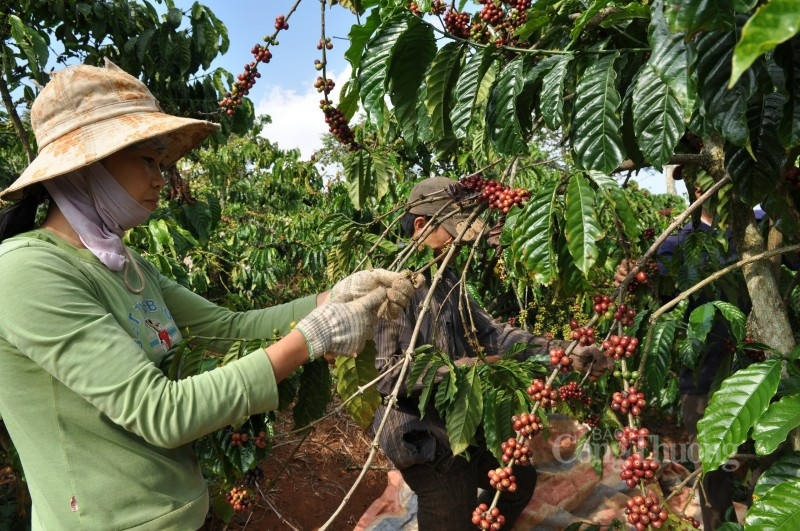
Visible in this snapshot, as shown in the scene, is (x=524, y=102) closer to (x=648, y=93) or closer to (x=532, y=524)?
(x=648, y=93)

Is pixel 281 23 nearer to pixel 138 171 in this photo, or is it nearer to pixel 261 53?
pixel 261 53

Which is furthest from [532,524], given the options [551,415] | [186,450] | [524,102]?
[524,102]

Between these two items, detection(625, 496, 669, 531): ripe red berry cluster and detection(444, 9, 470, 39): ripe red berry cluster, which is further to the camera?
detection(444, 9, 470, 39): ripe red berry cluster

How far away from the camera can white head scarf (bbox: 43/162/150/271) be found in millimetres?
1367

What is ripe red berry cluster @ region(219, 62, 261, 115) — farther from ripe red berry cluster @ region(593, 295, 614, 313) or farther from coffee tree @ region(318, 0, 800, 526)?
ripe red berry cluster @ region(593, 295, 614, 313)

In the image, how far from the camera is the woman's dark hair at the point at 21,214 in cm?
136

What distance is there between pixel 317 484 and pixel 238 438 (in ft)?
11.7

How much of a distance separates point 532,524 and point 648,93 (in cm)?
290

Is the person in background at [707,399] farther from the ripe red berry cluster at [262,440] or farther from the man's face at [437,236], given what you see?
the ripe red berry cluster at [262,440]

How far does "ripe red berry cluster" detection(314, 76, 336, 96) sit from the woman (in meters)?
0.35

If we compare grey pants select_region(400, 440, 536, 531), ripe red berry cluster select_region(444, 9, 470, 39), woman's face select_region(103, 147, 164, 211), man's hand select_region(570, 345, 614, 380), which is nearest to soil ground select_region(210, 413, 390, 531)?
grey pants select_region(400, 440, 536, 531)

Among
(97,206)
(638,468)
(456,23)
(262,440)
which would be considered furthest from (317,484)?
(456,23)

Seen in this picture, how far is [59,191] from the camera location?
1.37m

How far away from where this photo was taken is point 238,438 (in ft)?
4.59
